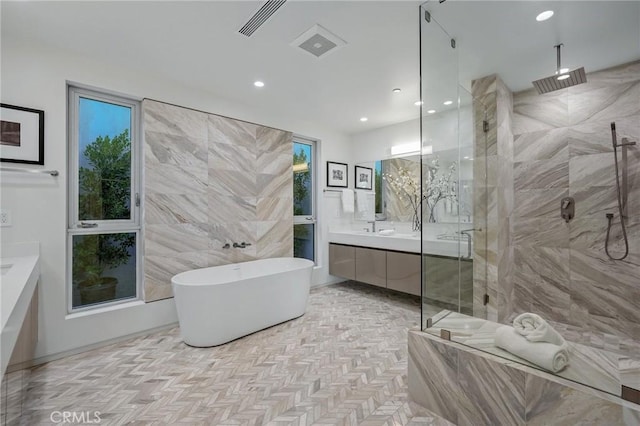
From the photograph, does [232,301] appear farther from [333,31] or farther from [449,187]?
[333,31]

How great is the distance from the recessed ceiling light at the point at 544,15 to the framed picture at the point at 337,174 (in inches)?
118

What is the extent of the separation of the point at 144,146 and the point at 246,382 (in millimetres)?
2402

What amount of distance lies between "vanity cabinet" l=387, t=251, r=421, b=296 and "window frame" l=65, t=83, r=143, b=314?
2.87 m

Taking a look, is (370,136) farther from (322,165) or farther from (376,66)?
(376,66)

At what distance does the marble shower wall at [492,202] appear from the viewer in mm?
2619

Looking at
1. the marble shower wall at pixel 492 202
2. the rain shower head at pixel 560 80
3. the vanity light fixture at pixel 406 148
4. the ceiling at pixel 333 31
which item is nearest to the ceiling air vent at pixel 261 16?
the ceiling at pixel 333 31

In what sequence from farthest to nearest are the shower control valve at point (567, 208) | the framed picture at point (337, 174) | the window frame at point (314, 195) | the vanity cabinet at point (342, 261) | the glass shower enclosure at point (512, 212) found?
the framed picture at point (337, 174) < the window frame at point (314, 195) < the vanity cabinet at point (342, 261) < the shower control valve at point (567, 208) < the glass shower enclosure at point (512, 212)

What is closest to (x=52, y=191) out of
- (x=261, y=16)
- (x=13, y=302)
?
(x=13, y=302)

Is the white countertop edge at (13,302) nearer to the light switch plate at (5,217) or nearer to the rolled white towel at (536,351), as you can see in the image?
the light switch plate at (5,217)

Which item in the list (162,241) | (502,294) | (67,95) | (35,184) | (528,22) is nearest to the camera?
(528,22)

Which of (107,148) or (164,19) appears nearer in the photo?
(164,19)

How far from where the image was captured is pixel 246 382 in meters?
1.99

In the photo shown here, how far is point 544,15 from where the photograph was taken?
1.86 m

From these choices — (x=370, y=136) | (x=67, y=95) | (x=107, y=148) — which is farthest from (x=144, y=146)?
(x=370, y=136)
